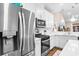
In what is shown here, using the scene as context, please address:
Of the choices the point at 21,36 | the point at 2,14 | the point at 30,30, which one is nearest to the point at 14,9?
the point at 2,14

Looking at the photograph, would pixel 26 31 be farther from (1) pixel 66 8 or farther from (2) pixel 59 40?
(2) pixel 59 40

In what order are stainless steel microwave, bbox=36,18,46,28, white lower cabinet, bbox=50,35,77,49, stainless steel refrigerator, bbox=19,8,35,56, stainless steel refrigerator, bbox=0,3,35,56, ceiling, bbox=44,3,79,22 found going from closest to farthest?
stainless steel refrigerator, bbox=0,3,35,56, stainless steel refrigerator, bbox=19,8,35,56, ceiling, bbox=44,3,79,22, white lower cabinet, bbox=50,35,77,49, stainless steel microwave, bbox=36,18,46,28

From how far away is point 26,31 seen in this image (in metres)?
2.05

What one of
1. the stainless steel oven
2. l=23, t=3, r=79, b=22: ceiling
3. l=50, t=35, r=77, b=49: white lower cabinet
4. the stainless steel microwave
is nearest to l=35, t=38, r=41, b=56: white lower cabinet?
the stainless steel oven

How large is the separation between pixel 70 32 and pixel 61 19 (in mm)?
325

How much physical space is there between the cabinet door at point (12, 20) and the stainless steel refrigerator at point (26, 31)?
152mm

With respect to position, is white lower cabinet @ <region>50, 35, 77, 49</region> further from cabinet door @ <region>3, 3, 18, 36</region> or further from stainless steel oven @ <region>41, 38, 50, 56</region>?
cabinet door @ <region>3, 3, 18, 36</region>

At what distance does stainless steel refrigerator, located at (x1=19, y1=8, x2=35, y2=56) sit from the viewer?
1.88 metres

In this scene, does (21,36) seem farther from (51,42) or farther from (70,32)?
(51,42)

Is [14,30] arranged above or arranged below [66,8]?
below

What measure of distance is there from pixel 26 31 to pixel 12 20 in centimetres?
48

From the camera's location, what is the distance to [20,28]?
72.1 inches

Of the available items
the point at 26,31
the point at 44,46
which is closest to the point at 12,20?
the point at 26,31

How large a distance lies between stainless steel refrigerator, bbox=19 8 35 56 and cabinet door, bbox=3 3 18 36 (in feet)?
0.50
